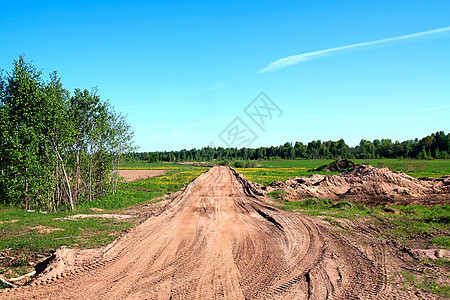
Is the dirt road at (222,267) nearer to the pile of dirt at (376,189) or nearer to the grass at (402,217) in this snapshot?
the grass at (402,217)

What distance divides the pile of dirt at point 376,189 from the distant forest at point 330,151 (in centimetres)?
8475

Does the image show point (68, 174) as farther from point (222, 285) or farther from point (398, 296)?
point (398, 296)

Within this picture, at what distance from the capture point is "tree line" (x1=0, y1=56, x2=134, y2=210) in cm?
1489

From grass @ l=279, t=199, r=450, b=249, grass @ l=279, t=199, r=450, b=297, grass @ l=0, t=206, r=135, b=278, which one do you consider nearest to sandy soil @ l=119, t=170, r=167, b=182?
grass @ l=0, t=206, r=135, b=278

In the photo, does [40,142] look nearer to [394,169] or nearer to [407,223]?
[407,223]

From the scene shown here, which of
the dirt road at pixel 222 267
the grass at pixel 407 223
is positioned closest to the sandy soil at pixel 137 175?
the grass at pixel 407 223

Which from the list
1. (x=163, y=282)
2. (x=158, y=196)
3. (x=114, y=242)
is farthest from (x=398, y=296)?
(x=158, y=196)

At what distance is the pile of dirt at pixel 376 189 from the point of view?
2145 cm

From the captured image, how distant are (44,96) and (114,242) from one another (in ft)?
Result: 33.5

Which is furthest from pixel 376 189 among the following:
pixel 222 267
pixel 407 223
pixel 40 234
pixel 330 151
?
pixel 330 151

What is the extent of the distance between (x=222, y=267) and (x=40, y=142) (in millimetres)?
13378

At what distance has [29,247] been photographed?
30.8ft

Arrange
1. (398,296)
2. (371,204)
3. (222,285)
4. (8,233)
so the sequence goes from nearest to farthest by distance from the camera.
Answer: (398,296), (222,285), (8,233), (371,204)

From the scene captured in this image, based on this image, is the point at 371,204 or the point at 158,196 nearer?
the point at 371,204
